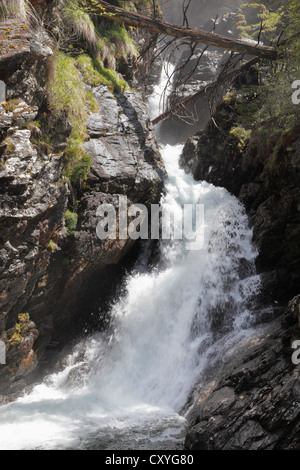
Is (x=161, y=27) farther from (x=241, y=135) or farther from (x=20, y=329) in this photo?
(x=20, y=329)

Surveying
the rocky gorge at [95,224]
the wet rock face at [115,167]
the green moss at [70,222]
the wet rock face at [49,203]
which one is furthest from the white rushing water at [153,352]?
the green moss at [70,222]

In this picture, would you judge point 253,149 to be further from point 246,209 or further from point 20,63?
point 20,63

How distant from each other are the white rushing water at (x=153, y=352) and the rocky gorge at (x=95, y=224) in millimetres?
414

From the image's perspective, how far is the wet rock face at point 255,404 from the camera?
3865 mm

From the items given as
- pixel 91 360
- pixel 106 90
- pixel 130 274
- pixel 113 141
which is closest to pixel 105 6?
pixel 106 90

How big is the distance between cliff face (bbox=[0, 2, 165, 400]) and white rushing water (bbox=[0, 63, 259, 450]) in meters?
1.00

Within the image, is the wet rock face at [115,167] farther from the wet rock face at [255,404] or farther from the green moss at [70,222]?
the wet rock face at [255,404]

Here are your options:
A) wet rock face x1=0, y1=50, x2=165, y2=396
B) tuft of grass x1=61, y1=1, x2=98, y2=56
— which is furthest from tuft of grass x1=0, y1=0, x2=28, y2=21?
tuft of grass x1=61, y1=1, x2=98, y2=56

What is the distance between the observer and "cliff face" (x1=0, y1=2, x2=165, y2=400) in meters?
5.52

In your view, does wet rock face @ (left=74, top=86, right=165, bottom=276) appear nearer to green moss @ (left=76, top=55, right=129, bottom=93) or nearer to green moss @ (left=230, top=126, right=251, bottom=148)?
green moss @ (left=76, top=55, right=129, bottom=93)

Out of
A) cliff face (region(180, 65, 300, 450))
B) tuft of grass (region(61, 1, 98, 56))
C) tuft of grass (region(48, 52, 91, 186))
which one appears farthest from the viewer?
tuft of grass (region(61, 1, 98, 56))

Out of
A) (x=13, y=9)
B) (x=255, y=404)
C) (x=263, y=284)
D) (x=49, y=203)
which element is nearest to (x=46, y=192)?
(x=49, y=203)

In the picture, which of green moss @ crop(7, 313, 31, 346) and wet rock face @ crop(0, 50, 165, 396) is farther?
green moss @ crop(7, 313, 31, 346)

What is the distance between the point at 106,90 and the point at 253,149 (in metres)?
4.98
